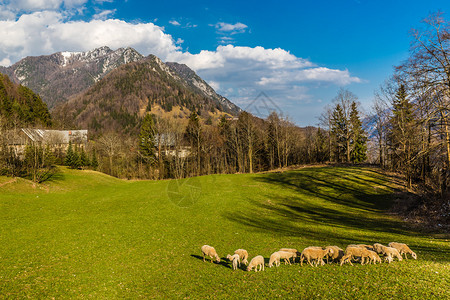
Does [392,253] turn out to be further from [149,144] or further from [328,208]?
[149,144]

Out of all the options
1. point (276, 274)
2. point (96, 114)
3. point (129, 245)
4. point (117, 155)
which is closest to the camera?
point (276, 274)

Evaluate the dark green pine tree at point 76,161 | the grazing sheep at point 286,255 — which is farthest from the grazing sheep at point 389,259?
the dark green pine tree at point 76,161

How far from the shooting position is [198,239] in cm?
1811

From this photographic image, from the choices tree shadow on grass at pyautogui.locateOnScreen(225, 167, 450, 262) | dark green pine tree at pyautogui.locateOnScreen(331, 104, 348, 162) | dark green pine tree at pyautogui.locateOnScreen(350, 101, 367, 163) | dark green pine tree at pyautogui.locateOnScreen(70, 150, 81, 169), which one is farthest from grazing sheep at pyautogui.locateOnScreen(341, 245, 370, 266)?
dark green pine tree at pyautogui.locateOnScreen(70, 150, 81, 169)

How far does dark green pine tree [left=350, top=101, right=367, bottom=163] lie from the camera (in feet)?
202

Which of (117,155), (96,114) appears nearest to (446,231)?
(117,155)

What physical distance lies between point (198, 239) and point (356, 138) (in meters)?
65.7

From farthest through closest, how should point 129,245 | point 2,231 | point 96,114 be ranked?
point 96,114 < point 2,231 < point 129,245

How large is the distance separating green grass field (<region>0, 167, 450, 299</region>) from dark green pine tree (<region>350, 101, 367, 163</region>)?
2673cm

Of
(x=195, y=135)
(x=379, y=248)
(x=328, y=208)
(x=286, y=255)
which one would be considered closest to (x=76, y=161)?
(x=195, y=135)

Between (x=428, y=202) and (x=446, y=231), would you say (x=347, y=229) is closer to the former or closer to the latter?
(x=446, y=231)

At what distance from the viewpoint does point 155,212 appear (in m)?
26.0

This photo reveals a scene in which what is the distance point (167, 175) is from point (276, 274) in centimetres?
6781

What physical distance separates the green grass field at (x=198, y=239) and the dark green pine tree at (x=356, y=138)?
87.7 feet
